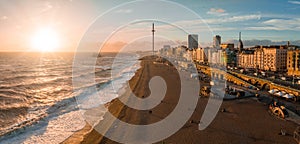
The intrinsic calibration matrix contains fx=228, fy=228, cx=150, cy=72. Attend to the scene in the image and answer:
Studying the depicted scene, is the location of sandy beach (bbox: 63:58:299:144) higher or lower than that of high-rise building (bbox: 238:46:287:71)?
lower

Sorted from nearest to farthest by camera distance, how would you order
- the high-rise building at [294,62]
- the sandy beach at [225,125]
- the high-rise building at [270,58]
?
the sandy beach at [225,125] < the high-rise building at [294,62] < the high-rise building at [270,58]

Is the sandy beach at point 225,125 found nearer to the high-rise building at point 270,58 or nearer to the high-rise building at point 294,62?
the high-rise building at point 294,62

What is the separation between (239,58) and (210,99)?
60663mm

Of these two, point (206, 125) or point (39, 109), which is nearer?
point (206, 125)

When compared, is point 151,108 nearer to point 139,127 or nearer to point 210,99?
point 139,127

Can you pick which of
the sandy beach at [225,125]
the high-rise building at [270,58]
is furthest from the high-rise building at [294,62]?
the sandy beach at [225,125]

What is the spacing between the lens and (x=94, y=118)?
70.5ft

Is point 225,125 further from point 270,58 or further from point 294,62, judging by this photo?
point 270,58

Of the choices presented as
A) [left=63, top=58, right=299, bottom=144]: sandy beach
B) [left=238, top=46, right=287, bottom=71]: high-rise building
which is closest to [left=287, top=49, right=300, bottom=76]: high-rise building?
[left=238, top=46, right=287, bottom=71]: high-rise building

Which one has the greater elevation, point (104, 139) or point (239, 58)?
point (239, 58)

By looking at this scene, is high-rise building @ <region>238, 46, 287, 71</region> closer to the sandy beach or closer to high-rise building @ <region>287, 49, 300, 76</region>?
high-rise building @ <region>287, 49, 300, 76</region>

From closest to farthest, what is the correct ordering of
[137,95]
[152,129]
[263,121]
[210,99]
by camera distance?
[152,129], [263,121], [210,99], [137,95]

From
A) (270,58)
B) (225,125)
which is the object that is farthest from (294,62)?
(225,125)

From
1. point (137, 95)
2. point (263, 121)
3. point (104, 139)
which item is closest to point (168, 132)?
point (104, 139)
